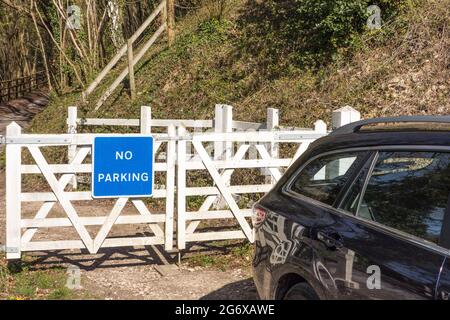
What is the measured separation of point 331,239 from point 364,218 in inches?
9.6

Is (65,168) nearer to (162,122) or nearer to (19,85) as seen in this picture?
(162,122)

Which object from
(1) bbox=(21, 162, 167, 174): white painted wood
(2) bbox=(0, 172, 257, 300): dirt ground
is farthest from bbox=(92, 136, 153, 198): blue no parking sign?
(2) bbox=(0, 172, 257, 300): dirt ground

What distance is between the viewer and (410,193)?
3256 millimetres

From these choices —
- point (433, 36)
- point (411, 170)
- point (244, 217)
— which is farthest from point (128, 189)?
point (433, 36)

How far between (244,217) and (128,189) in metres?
1.60

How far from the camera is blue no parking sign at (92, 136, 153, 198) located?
6336mm

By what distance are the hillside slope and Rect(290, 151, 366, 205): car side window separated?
22.4 feet

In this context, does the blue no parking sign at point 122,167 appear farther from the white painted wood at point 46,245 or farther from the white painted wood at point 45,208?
the white painted wood at point 46,245

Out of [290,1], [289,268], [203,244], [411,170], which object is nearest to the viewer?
[411,170]

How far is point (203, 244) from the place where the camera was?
7.88m

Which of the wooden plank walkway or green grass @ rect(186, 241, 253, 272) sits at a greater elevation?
the wooden plank walkway

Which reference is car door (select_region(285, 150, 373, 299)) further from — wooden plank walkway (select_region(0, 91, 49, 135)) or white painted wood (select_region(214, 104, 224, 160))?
wooden plank walkway (select_region(0, 91, 49, 135))

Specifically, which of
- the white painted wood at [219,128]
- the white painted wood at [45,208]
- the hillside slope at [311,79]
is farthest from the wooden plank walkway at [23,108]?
the white painted wood at [45,208]
